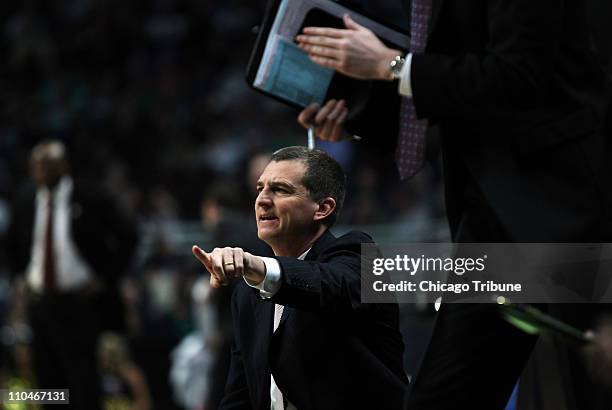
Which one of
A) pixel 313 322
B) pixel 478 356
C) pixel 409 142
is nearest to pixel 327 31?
pixel 409 142

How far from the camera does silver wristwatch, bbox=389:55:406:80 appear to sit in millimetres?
2963

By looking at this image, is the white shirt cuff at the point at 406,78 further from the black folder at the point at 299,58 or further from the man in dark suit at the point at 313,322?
the man in dark suit at the point at 313,322

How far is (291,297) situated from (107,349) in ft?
19.3

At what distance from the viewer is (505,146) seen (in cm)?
281

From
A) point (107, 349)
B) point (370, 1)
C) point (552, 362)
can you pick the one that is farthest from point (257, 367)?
point (370, 1)

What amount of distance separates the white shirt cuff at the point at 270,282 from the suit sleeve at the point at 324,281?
16mm

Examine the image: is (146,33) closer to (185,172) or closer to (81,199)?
(185,172)

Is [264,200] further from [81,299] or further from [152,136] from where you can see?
[152,136]

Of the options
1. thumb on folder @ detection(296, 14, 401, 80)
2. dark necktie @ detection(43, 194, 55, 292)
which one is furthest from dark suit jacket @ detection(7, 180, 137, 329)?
thumb on folder @ detection(296, 14, 401, 80)

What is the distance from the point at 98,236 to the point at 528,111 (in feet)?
18.1

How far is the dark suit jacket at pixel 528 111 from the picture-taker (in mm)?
2709

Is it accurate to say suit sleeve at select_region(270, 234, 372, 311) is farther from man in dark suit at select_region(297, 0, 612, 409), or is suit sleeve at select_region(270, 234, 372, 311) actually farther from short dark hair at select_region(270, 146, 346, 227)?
man in dark suit at select_region(297, 0, 612, 409)

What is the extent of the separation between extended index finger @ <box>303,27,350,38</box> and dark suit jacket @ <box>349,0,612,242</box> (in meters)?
0.30

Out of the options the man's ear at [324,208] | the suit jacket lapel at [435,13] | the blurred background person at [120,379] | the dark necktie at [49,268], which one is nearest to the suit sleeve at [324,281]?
the man's ear at [324,208]
